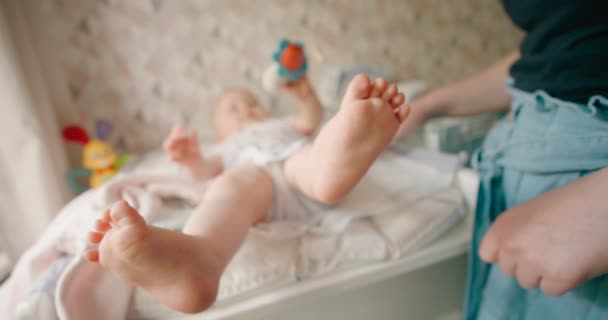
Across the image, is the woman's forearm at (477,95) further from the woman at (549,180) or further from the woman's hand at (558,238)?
the woman's hand at (558,238)

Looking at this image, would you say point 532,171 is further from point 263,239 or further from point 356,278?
point 263,239

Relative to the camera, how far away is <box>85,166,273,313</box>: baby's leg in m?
0.40

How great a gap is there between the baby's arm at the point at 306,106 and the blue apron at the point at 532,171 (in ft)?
1.22

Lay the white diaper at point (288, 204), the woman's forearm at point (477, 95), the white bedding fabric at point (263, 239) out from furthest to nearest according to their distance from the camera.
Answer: the woman's forearm at point (477, 95), the white diaper at point (288, 204), the white bedding fabric at point (263, 239)

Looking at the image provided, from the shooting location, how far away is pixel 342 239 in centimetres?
65

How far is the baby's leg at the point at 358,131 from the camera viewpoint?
→ 0.48 meters

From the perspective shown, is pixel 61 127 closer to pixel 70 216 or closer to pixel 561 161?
pixel 70 216

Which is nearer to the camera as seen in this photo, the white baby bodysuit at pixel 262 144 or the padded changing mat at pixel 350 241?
the padded changing mat at pixel 350 241

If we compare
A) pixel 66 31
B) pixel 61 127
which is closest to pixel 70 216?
pixel 61 127

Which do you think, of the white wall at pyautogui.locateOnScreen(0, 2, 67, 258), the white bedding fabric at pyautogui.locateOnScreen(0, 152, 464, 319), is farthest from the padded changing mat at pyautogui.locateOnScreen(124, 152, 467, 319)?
the white wall at pyautogui.locateOnScreen(0, 2, 67, 258)

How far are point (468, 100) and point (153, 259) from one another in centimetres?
82

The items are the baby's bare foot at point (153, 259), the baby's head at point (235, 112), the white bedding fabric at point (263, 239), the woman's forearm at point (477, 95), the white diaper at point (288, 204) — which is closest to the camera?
the baby's bare foot at point (153, 259)

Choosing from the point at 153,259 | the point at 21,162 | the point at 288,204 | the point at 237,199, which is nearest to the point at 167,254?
the point at 153,259

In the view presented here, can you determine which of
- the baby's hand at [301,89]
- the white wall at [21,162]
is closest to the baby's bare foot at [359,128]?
the baby's hand at [301,89]
